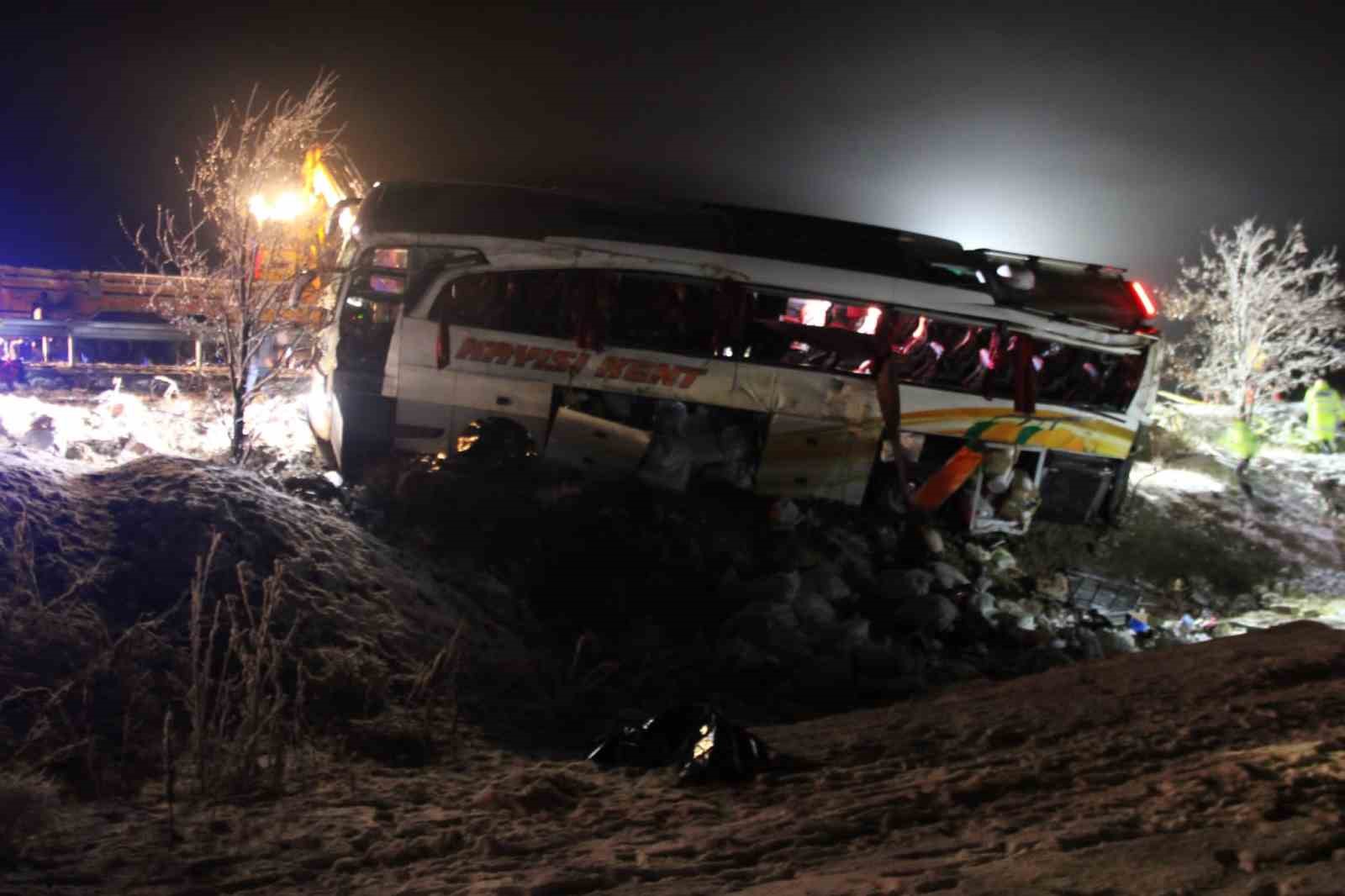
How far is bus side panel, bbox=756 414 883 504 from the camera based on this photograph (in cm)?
1071

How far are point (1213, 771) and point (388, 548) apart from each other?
5937 mm

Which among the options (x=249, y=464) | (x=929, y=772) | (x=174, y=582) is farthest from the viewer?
(x=249, y=464)

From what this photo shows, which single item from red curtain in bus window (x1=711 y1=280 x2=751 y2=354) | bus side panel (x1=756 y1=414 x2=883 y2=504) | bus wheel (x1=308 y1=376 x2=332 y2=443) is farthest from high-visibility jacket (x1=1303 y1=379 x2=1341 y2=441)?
bus wheel (x1=308 y1=376 x2=332 y2=443)

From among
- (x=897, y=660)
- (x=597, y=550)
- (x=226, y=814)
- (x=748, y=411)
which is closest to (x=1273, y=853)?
(x=226, y=814)

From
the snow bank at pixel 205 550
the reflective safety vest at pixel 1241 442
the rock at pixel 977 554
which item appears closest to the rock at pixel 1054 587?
the rock at pixel 977 554

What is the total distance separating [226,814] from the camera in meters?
3.99

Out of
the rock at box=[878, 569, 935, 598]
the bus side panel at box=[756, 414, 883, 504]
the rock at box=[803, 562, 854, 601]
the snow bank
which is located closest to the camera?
the snow bank

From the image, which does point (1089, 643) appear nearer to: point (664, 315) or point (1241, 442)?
point (664, 315)

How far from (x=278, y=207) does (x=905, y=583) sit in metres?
8.21

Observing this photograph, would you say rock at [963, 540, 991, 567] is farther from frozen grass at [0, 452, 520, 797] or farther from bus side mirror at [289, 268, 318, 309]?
bus side mirror at [289, 268, 318, 309]

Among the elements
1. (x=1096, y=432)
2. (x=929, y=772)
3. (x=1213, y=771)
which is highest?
(x=1096, y=432)

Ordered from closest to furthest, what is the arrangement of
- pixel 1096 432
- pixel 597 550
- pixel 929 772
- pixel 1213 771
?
pixel 1213 771 < pixel 929 772 < pixel 597 550 < pixel 1096 432

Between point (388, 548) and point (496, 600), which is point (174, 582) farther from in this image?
point (496, 600)

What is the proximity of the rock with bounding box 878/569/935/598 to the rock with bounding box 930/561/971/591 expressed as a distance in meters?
0.29
